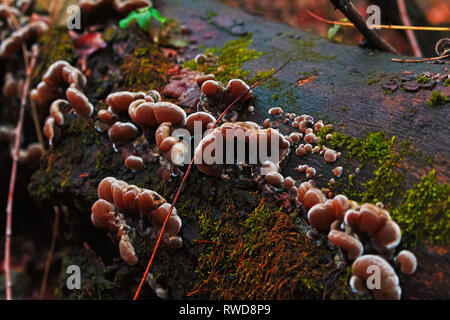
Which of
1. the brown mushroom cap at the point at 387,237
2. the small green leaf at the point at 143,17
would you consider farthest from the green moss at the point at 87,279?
the small green leaf at the point at 143,17

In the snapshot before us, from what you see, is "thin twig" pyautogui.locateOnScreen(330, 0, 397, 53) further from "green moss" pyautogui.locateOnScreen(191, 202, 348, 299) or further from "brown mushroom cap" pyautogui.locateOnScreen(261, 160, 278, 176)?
"green moss" pyautogui.locateOnScreen(191, 202, 348, 299)

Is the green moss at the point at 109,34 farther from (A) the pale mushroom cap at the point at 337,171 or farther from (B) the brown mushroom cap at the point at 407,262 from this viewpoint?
(B) the brown mushroom cap at the point at 407,262

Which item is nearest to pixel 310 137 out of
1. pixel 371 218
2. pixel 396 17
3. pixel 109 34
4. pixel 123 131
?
pixel 371 218

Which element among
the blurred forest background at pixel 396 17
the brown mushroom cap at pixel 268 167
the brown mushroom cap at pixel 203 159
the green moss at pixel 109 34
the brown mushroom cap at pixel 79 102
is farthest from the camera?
the blurred forest background at pixel 396 17

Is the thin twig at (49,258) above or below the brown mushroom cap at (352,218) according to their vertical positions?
below

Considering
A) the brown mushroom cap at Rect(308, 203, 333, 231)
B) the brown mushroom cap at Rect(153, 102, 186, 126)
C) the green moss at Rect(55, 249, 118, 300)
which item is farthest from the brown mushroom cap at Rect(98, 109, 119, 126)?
the brown mushroom cap at Rect(308, 203, 333, 231)

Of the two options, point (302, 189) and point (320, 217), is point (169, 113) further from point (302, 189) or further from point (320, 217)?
point (320, 217)
